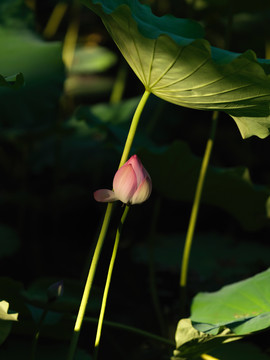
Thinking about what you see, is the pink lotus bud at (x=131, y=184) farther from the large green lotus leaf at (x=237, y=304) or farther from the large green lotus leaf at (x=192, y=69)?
the large green lotus leaf at (x=237, y=304)

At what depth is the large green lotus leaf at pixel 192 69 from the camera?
83cm

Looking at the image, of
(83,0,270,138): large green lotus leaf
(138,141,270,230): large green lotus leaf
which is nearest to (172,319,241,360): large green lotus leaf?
(83,0,270,138): large green lotus leaf

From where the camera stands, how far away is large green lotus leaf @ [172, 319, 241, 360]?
908 millimetres

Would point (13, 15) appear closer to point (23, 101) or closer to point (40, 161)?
point (23, 101)

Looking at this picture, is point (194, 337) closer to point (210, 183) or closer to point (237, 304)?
point (237, 304)

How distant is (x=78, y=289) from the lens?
4.35 ft

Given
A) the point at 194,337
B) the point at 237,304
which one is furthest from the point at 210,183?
the point at 194,337

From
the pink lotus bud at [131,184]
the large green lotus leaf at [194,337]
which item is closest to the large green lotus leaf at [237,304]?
the large green lotus leaf at [194,337]

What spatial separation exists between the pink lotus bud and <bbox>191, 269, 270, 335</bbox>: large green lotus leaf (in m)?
0.34

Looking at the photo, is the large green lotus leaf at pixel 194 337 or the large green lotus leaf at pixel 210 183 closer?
the large green lotus leaf at pixel 194 337

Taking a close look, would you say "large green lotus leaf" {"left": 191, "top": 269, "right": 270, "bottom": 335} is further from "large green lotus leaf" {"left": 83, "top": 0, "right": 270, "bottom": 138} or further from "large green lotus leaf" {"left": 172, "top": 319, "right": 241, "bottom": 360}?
"large green lotus leaf" {"left": 83, "top": 0, "right": 270, "bottom": 138}

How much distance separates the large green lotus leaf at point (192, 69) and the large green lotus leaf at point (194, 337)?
1.21 ft

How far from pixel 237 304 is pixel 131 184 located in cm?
46

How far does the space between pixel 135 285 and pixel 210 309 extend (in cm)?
76
